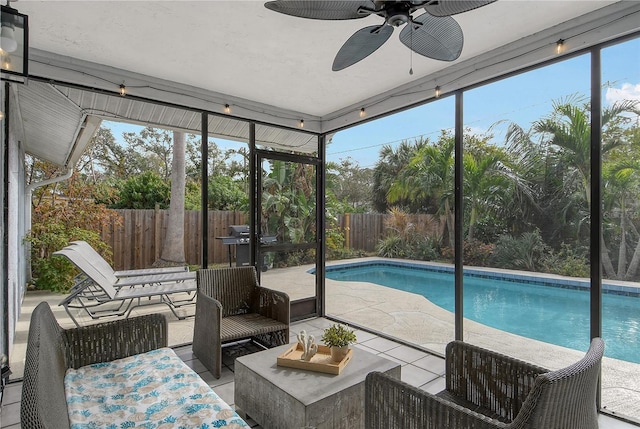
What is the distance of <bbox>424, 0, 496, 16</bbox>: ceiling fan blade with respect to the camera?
1525mm

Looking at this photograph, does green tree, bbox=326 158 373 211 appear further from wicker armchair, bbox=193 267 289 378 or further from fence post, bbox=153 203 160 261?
wicker armchair, bbox=193 267 289 378

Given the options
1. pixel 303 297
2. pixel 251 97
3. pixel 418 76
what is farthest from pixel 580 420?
pixel 251 97

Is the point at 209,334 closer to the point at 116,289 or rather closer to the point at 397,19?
the point at 116,289

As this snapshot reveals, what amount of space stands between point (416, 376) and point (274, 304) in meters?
1.44

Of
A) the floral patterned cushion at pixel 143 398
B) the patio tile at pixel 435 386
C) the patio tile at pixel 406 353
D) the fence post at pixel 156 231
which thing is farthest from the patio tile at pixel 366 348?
the fence post at pixel 156 231

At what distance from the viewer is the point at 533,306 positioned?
5793 mm

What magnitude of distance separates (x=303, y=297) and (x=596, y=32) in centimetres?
393

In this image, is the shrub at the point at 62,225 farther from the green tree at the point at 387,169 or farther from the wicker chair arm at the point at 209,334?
the green tree at the point at 387,169

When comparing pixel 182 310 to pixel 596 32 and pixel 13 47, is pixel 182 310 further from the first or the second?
pixel 596 32

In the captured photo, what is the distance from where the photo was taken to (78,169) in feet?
21.1

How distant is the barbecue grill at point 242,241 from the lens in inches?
166

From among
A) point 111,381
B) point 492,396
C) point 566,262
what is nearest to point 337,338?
point 492,396

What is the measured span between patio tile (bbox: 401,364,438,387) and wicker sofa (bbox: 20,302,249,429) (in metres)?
1.73

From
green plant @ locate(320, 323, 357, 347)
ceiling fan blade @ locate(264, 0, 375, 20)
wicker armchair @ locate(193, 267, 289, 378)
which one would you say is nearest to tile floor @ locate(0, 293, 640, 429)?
wicker armchair @ locate(193, 267, 289, 378)
